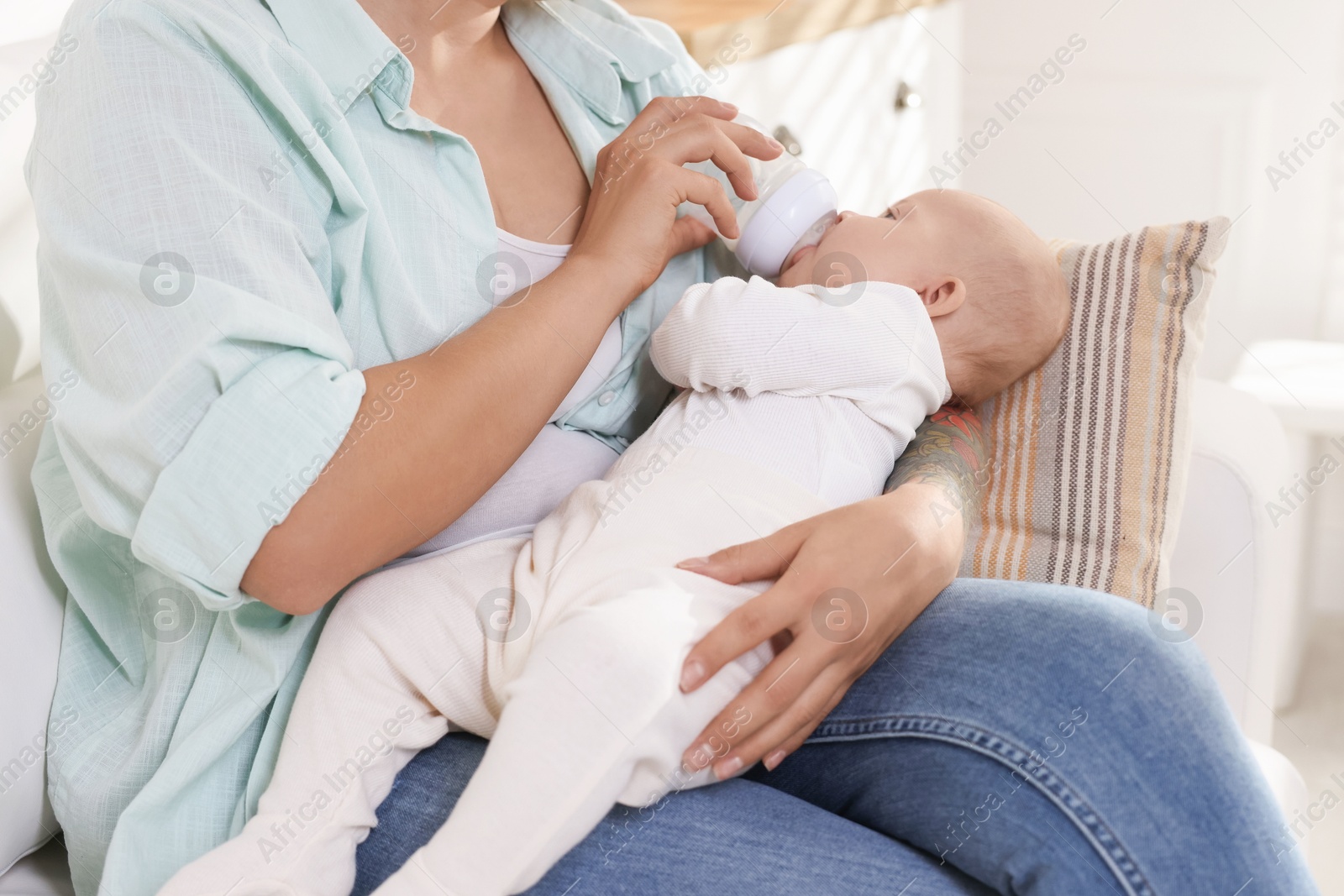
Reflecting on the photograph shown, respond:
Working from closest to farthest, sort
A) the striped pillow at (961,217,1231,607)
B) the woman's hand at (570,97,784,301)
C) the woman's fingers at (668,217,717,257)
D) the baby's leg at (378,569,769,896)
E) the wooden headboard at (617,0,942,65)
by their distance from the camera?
the baby's leg at (378,569,769,896) < the woman's hand at (570,97,784,301) < the woman's fingers at (668,217,717,257) < the striped pillow at (961,217,1231,607) < the wooden headboard at (617,0,942,65)

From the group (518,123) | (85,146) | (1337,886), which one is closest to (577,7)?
(518,123)

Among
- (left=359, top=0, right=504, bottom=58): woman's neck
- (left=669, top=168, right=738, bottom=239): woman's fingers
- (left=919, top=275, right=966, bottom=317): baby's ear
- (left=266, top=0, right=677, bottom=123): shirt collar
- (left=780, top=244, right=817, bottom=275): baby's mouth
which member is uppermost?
(left=359, top=0, right=504, bottom=58): woman's neck

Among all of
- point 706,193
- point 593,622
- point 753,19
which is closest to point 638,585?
point 593,622

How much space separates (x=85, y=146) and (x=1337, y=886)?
191 centimetres

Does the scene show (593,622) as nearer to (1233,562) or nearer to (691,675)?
(691,675)

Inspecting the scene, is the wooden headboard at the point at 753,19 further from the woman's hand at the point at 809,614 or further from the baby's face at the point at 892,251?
the woman's hand at the point at 809,614

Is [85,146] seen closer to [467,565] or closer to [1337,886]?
[467,565]

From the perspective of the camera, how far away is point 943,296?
1.10 m

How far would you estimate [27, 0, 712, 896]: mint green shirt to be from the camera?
71cm

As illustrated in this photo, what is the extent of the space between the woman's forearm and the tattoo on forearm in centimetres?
36

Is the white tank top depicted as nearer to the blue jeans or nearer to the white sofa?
the blue jeans

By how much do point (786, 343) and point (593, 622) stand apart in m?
0.35

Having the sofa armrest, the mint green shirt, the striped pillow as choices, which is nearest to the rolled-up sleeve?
the mint green shirt

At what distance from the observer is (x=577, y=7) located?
1.20 m
